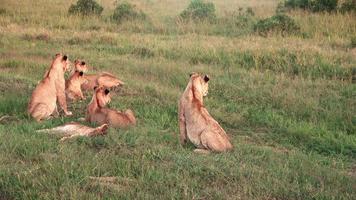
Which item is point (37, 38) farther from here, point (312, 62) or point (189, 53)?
point (312, 62)

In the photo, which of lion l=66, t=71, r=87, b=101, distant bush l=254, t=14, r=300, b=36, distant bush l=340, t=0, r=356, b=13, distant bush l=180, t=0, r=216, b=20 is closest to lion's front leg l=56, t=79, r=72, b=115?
lion l=66, t=71, r=87, b=101

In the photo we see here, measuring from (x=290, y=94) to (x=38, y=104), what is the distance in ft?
13.4

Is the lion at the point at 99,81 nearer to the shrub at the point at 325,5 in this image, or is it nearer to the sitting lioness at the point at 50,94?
the sitting lioness at the point at 50,94

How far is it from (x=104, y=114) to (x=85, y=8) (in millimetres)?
12310

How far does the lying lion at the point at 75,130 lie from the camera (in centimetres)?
730

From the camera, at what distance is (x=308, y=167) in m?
6.54

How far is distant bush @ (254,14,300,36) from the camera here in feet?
52.9

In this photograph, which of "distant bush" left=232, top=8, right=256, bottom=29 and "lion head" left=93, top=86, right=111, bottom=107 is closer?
"lion head" left=93, top=86, right=111, bottom=107

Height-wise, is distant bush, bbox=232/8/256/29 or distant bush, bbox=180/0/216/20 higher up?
distant bush, bbox=180/0/216/20

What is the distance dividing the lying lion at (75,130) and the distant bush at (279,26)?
30.4ft

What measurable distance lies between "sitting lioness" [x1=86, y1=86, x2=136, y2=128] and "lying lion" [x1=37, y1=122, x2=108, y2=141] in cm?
49

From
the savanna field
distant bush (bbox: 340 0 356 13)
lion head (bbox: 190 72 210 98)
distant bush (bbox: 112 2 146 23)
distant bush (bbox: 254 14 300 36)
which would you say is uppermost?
distant bush (bbox: 340 0 356 13)

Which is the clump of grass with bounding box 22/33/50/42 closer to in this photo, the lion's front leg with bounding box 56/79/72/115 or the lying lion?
the lion's front leg with bounding box 56/79/72/115

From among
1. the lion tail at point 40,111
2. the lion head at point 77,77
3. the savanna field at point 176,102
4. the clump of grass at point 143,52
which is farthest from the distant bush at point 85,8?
the lion tail at point 40,111
